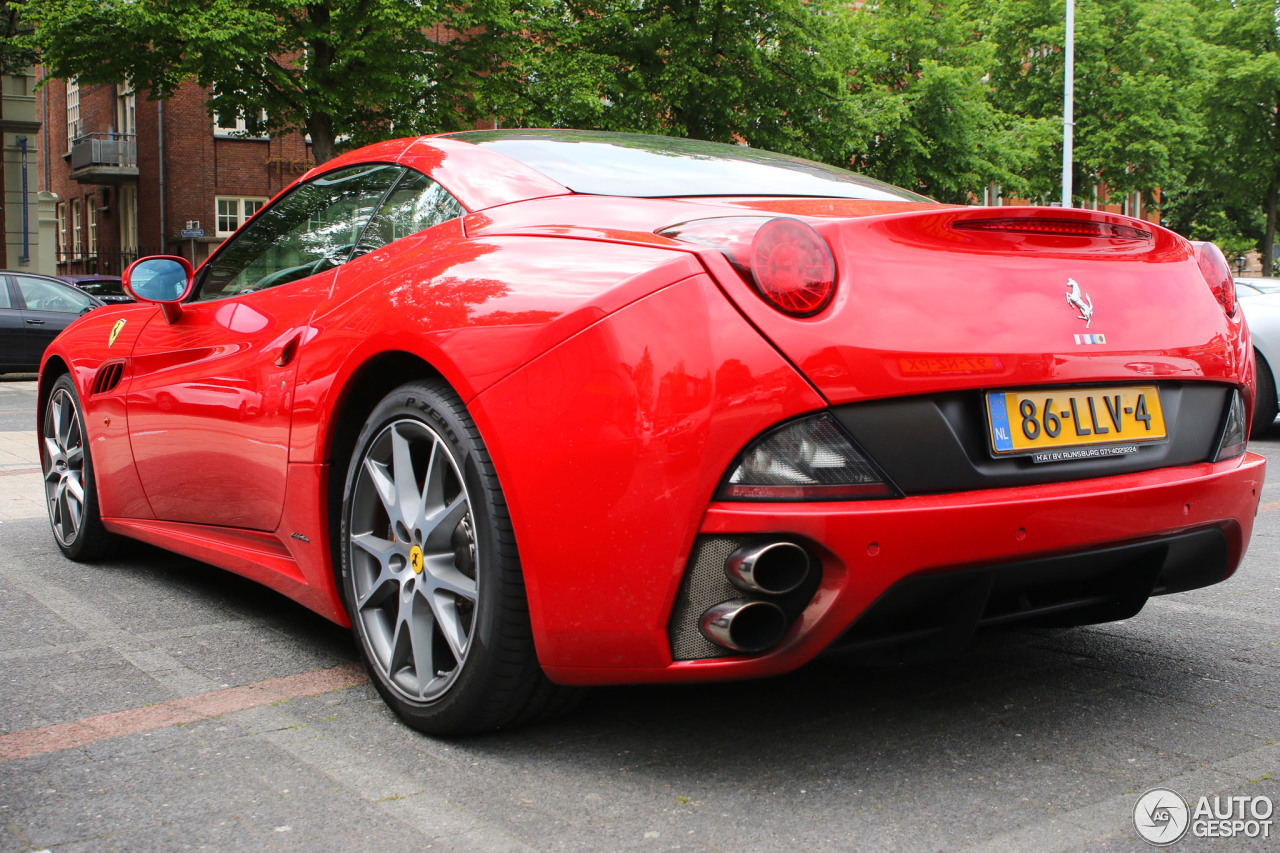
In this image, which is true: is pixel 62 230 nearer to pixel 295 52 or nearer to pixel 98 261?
pixel 98 261

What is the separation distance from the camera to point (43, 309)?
1667 centimetres

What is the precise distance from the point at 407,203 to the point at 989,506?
166cm

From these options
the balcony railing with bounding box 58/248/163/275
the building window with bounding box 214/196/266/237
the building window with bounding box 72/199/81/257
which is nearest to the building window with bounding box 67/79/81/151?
the building window with bounding box 72/199/81/257

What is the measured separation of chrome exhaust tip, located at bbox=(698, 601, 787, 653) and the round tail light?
1.71 ft

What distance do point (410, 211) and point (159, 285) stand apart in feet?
4.19

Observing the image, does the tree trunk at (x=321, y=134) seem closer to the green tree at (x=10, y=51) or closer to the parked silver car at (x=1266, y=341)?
the green tree at (x=10, y=51)

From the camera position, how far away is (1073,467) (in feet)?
7.78

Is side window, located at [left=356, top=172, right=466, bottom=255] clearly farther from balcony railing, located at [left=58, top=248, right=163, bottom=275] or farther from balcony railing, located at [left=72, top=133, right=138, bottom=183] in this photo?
balcony railing, located at [left=72, top=133, right=138, bottom=183]

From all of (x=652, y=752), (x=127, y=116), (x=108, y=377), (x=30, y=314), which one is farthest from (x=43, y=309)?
(x=127, y=116)

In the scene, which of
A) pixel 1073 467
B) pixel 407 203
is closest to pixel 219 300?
pixel 407 203

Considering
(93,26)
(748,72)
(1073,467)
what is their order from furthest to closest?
1. (748,72)
2. (93,26)
3. (1073,467)

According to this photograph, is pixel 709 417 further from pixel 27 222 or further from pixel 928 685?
pixel 27 222

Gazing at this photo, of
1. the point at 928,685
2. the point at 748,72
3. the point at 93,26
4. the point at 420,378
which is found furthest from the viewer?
the point at 748,72

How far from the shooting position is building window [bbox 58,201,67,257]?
4303 cm
